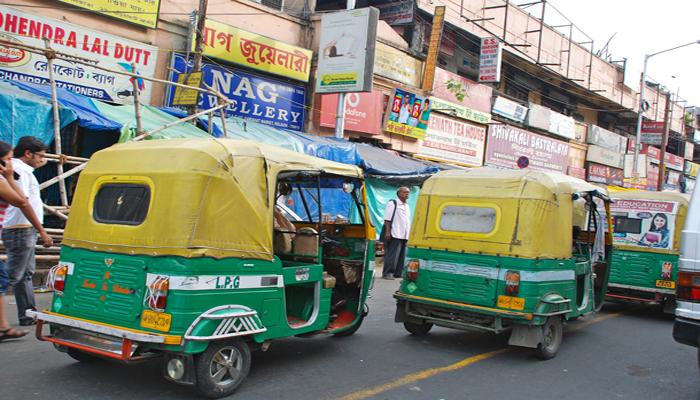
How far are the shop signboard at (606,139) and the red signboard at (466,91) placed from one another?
9990 millimetres

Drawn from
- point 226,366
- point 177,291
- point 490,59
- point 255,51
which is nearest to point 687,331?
point 226,366

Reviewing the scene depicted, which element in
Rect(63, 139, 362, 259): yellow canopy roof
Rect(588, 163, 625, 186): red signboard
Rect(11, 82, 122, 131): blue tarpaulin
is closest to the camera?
Rect(63, 139, 362, 259): yellow canopy roof

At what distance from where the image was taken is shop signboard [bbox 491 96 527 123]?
22984 mm

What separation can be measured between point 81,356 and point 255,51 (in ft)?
35.4

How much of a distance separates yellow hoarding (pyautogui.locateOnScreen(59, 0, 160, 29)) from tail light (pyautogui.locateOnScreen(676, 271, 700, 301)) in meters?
11.4

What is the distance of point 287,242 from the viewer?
5758 millimetres

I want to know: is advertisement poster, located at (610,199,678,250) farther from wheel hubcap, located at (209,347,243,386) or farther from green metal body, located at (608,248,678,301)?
wheel hubcap, located at (209,347,243,386)

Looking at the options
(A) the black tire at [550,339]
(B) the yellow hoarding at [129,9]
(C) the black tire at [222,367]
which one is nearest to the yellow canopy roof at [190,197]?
(C) the black tire at [222,367]

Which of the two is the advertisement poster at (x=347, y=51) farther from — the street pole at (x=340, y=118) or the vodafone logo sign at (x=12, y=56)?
the vodafone logo sign at (x=12, y=56)

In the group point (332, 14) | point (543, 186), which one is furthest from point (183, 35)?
point (543, 186)

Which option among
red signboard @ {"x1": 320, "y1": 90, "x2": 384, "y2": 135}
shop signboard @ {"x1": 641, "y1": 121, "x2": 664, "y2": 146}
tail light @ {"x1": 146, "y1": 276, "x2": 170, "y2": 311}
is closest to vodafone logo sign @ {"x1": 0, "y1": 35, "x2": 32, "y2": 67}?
red signboard @ {"x1": 320, "y1": 90, "x2": 384, "y2": 135}

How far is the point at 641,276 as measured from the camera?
9.52 meters

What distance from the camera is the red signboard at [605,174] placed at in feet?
97.7

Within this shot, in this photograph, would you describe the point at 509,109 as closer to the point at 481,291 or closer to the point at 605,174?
the point at 605,174
